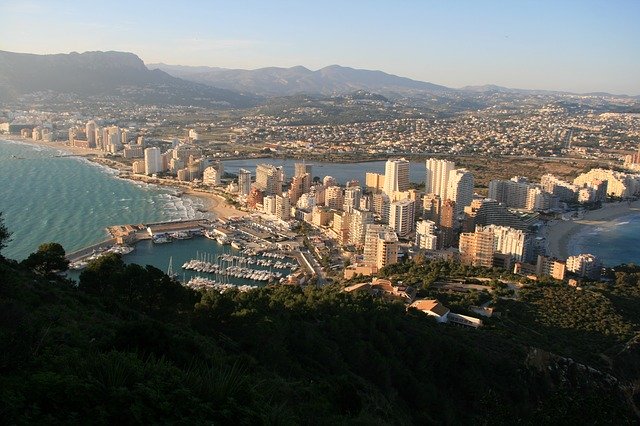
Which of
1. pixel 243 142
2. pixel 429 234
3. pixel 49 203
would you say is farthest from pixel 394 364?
pixel 243 142

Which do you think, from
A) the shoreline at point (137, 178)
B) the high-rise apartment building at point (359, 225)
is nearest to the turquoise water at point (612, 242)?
the high-rise apartment building at point (359, 225)

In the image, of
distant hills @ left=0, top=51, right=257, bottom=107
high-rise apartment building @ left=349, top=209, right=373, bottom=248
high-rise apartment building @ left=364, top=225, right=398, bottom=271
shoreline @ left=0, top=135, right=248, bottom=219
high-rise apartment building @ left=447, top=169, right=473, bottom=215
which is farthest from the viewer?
distant hills @ left=0, top=51, right=257, bottom=107

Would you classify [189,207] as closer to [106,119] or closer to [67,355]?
[67,355]

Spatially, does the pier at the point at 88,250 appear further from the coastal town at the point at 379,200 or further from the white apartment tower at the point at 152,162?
the white apartment tower at the point at 152,162

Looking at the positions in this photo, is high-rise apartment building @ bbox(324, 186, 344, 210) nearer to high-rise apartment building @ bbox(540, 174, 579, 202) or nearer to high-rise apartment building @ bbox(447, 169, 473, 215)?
high-rise apartment building @ bbox(447, 169, 473, 215)

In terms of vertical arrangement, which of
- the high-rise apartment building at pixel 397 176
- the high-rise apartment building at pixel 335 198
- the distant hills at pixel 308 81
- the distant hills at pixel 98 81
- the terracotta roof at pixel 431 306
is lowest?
the terracotta roof at pixel 431 306

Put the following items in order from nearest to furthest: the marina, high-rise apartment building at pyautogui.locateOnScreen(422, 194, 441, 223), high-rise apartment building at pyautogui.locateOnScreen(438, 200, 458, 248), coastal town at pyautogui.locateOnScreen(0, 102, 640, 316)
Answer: the marina
coastal town at pyautogui.locateOnScreen(0, 102, 640, 316)
high-rise apartment building at pyautogui.locateOnScreen(438, 200, 458, 248)
high-rise apartment building at pyautogui.locateOnScreen(422, 194, 441, 223)

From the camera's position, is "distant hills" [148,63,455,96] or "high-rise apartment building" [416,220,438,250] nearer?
"high-rise apartment building" [416,220,438,250]

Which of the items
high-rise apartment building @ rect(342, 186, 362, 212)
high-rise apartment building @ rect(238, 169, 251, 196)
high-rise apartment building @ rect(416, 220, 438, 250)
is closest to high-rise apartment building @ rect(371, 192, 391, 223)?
high-rise apartment building @ rect(342, 186, 362, 212)
